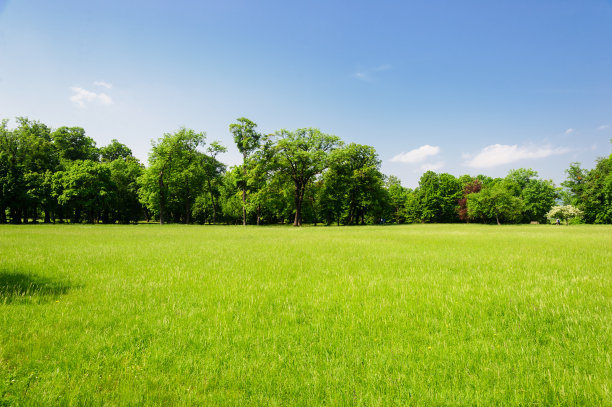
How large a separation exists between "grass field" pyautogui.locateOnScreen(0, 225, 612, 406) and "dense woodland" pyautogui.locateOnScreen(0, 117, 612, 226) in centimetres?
4062

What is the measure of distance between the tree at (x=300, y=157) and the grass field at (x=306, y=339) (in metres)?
40.1

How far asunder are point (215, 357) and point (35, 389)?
76.9 inches

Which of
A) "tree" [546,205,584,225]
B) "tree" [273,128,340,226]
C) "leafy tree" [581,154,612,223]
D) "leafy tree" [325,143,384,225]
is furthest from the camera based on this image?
"tree" [546,205,584,225]

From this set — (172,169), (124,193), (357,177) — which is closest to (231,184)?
(172,169)

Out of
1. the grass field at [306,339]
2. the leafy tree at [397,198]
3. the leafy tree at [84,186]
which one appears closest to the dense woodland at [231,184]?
the leafy tree at [84,186]

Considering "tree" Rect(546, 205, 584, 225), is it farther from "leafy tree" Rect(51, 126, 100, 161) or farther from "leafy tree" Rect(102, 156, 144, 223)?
"leafy tree" Rect(51, 126, 100, 161)

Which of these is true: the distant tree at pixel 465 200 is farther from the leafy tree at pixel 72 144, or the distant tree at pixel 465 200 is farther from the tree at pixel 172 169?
the leafy tree at pixel 72 144

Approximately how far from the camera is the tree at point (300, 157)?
4631 cm

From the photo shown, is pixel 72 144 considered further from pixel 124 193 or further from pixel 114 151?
pixel 124 193

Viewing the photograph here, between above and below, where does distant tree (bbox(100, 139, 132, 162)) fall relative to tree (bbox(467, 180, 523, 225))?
above

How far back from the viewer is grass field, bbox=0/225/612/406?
9.30 feet

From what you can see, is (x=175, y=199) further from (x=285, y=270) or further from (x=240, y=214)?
(x=285, y=270)

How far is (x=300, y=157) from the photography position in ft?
154

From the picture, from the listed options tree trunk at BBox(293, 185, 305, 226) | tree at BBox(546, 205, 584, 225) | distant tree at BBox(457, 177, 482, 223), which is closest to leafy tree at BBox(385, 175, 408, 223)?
distant tree at BBox(457, 177, 482, 223)
